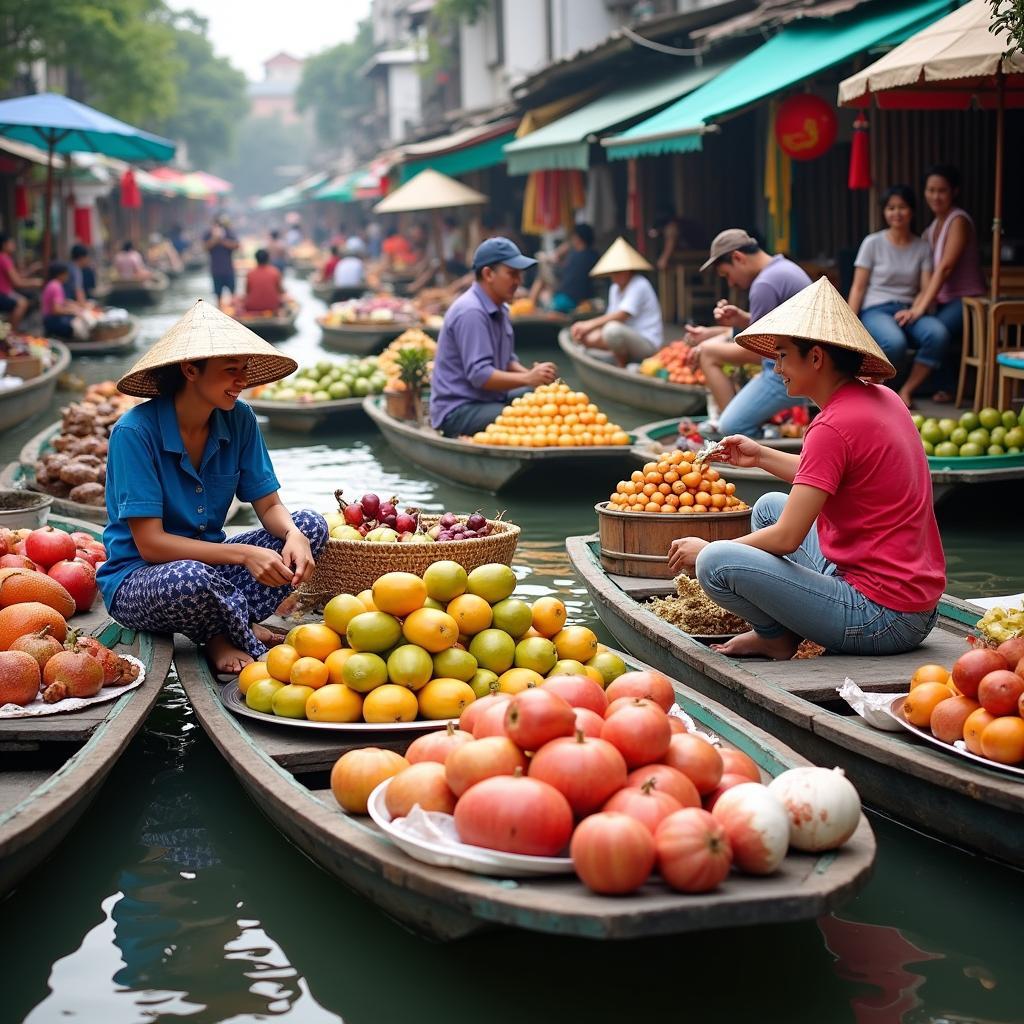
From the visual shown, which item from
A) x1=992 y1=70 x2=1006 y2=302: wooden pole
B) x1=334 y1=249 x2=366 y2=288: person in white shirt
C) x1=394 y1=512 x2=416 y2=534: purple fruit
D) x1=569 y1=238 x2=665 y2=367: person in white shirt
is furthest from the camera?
x1=334 y1=249 x2=366 y2=288: person in white shirt

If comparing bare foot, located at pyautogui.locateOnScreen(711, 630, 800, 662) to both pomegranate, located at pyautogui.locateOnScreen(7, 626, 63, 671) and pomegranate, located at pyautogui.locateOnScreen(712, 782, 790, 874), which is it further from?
pomegranate, located at pyautogui.locateOnScreen(7, 626, 63, 671)

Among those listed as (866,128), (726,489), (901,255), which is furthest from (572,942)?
(866,128)

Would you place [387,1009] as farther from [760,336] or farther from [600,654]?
[760,336]

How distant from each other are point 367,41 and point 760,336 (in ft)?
226

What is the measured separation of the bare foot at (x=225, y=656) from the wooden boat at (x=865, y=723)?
56.6 inches

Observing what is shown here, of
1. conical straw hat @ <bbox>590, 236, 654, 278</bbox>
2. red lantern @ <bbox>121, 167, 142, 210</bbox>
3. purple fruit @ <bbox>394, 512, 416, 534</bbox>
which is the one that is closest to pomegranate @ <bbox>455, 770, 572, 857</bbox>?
purple fruit @ <bbox>394, 512, 416, 534</bbox>

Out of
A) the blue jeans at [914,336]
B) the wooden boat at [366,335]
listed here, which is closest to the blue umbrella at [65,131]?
the wooden boat at [366,335]

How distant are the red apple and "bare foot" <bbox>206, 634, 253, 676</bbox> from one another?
0.85m

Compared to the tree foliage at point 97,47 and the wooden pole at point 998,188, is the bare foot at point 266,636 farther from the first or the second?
the tree foliage at point 97,47

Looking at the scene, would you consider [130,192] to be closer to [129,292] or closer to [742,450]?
[129,292]

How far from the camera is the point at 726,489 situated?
614 centimetres

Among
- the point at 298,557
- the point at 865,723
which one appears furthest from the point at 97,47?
the point at 865,723

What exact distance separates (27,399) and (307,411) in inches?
106

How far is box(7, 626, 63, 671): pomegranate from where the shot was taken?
175 inches
